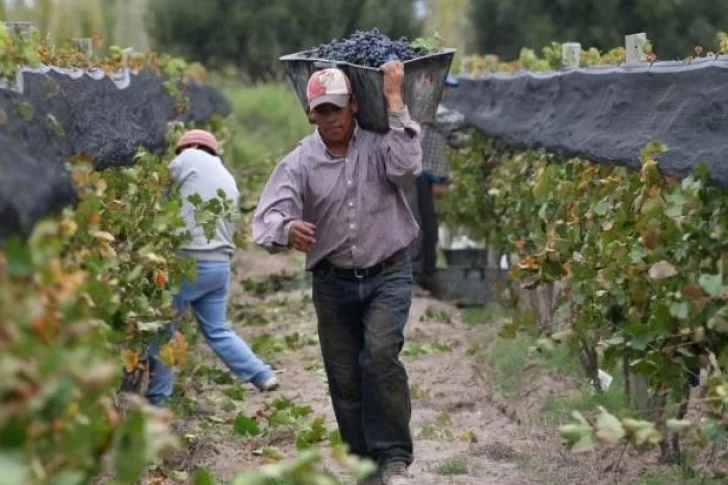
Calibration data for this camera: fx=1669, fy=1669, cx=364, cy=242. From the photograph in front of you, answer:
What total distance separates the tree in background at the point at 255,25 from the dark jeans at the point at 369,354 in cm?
3065

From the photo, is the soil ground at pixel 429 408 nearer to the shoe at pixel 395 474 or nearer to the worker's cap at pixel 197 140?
the shoe at pixel 395 474

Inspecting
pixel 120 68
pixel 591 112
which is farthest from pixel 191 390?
pixel 591 112

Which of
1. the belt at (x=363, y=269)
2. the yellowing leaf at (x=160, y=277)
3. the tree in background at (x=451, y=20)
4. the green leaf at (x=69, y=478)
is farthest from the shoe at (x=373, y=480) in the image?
the tree in background at (x=451, y=20)

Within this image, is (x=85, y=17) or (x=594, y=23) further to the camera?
→ (x=85, y=17)

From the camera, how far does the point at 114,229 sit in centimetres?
703

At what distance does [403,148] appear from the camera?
22.6 feet

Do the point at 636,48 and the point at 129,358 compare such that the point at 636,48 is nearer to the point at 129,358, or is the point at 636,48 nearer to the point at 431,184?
the point at 129,358

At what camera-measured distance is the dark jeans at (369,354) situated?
277 inches

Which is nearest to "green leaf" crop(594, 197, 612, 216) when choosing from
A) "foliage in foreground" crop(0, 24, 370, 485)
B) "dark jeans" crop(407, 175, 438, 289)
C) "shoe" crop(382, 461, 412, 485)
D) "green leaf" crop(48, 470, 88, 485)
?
"shoe" crop(382, 461, 412, 485)

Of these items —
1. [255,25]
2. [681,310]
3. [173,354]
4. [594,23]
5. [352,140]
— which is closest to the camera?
[681,310]

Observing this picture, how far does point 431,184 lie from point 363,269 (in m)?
7.79

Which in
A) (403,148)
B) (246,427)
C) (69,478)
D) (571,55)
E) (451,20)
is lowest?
(246,427)

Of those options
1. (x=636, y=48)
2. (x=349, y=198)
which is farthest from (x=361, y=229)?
(x=636, y=48)

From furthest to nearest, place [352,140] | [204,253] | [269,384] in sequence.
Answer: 1. [269,384]
2. [204,253]
3. [352,140]
